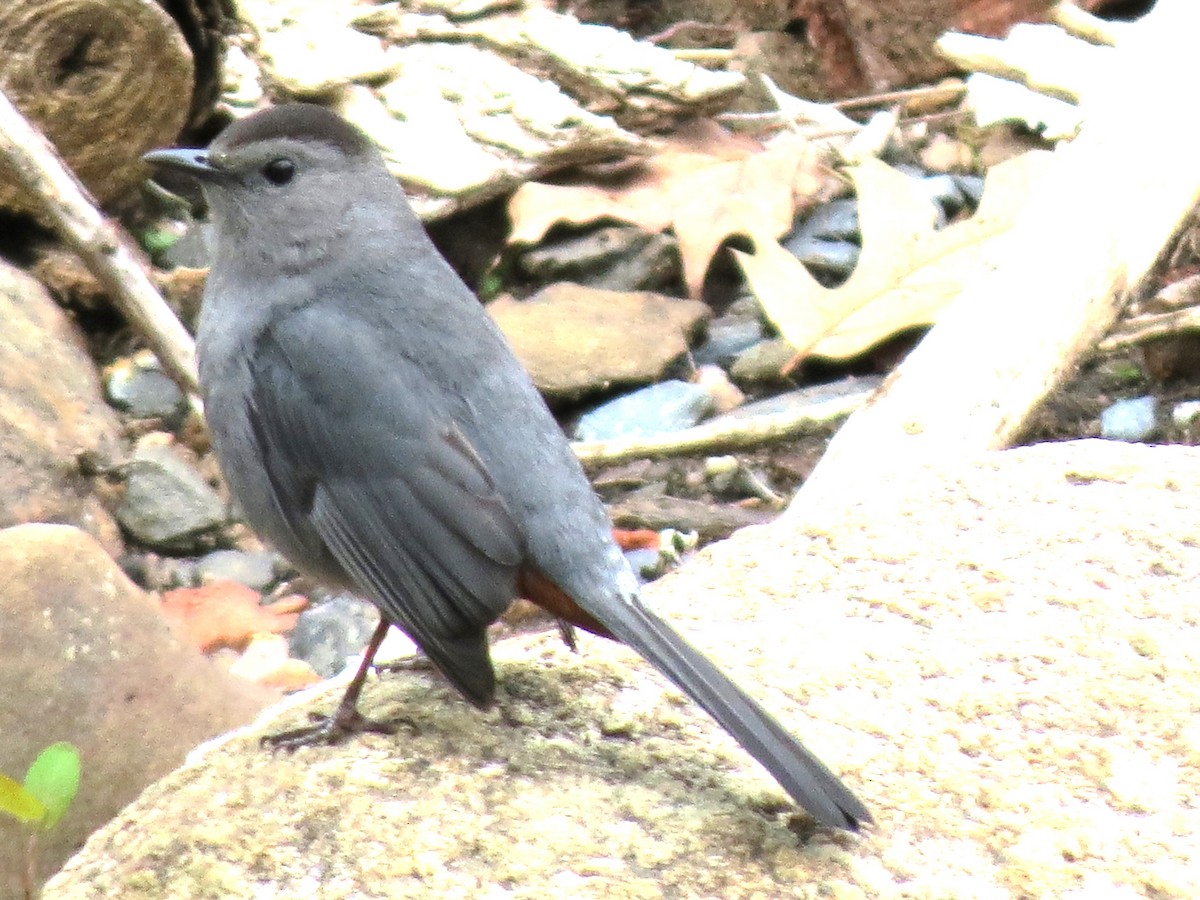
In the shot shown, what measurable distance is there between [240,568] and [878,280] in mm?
2053

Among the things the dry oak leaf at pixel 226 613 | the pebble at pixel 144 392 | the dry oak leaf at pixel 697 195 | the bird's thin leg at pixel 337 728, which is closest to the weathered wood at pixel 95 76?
the pebble at pixel 144 392

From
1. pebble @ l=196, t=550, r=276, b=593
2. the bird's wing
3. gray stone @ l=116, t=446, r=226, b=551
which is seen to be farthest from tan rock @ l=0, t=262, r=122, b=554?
the bird's wing

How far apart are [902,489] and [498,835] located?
1.44m

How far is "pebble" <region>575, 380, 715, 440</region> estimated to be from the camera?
5160 millimetres

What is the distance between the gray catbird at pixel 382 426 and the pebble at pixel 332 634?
1.20 meters

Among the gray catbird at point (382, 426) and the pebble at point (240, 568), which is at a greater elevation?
the gray catbird at point (382, 426)

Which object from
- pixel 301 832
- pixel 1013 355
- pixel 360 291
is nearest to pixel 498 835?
pixel 301 832

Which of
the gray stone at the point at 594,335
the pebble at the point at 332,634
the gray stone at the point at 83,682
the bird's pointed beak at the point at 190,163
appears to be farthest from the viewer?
the gray stone at the point at 594,335

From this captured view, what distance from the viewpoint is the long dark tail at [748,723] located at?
7.88 feet

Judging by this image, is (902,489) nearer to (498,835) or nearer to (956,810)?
(956,810)

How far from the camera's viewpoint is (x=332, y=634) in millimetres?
4531

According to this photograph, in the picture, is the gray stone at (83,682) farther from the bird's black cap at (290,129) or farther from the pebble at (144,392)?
the pebble at (144,392)

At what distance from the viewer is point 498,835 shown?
2.56m

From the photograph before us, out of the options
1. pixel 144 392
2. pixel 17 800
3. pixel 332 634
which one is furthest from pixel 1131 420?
pixel 17 800
